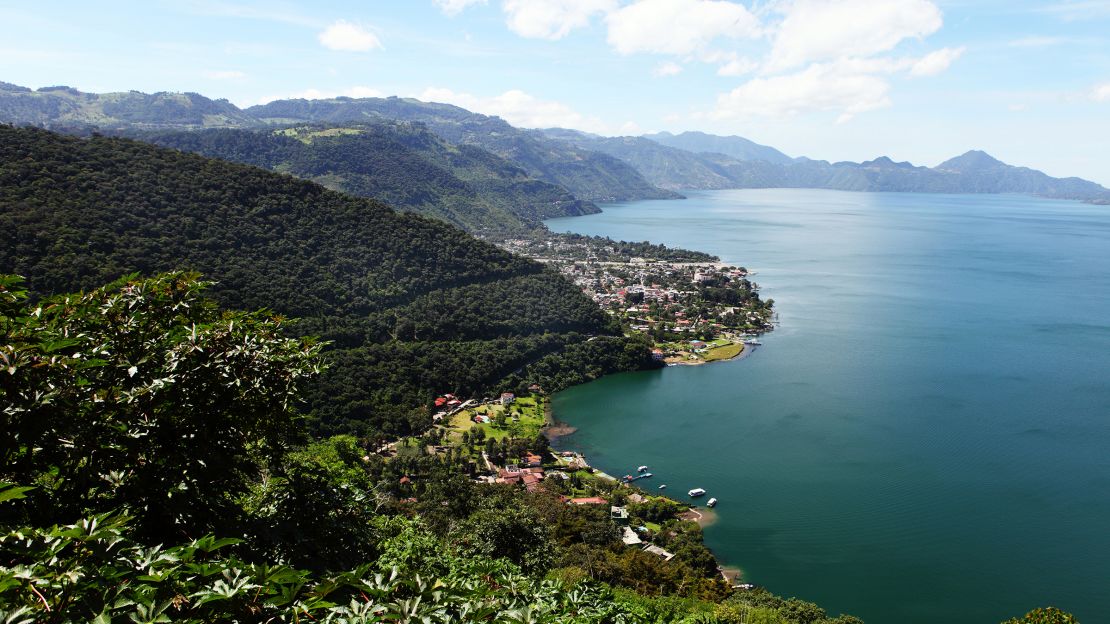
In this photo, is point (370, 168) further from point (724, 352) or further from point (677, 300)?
point (724, 352)

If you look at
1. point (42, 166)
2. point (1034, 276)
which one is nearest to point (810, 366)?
point (42, 166)

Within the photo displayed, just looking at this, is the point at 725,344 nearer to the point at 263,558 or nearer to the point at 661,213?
the point at 263,558

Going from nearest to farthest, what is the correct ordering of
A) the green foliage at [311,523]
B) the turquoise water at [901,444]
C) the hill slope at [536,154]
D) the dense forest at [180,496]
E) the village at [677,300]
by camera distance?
the dense forest at [180,496] < the green foliage at [311,523] < the turquoise water at [901,444] < the village at [677,300] < the hill slope at [536,154]

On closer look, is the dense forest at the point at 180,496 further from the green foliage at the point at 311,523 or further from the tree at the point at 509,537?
the tree at the point at 509,537

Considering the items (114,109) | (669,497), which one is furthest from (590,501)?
(114,109)

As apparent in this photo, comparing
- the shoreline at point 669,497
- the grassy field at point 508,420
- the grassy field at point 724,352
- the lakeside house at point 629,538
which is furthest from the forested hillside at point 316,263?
the lakeside house at point 629,538
